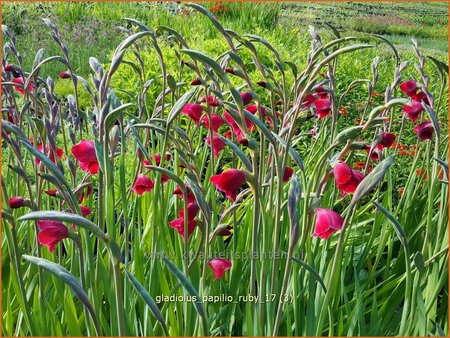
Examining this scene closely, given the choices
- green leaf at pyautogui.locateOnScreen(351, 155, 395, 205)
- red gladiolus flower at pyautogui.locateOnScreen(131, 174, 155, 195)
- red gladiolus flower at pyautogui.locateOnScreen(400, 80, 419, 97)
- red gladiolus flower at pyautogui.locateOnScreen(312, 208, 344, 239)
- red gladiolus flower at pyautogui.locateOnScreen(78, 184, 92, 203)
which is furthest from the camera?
red gladiolus flower at pyautogui.locateOnScreen(400, 80, 419, 97)

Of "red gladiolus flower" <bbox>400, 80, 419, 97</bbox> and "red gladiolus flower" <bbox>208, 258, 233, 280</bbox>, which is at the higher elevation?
"red gladiolus flower" <bbox>400, 80, 419, 97</bbox>

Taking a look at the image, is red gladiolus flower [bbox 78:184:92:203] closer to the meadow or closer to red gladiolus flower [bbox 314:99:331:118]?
the meadow

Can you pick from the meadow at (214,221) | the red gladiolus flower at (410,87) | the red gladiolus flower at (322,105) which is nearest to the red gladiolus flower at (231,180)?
the meadow at (214,221)

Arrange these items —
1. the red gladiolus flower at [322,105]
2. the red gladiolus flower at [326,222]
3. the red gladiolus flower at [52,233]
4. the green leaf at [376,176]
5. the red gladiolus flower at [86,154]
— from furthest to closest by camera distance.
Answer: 1. the red gladiolus flower at [322,105]
2. the red gladiolus flower at [86,154]
3. the red gladiolus flower at [326,222]
4. the red gladiolus flower at [52,233]
5. the green leaf at [376,176]

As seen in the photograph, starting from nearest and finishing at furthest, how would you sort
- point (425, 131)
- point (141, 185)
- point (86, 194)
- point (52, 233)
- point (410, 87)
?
point (52, 233)
point (141, 185)
point (86, 194)
point (425, 131)
point (410, 87)

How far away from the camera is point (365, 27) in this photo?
316 inches

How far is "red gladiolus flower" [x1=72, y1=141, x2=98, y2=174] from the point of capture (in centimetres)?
143

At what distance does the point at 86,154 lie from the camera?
1.44m

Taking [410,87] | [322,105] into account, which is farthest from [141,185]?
[410,87]

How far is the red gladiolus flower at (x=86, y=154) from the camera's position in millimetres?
1428

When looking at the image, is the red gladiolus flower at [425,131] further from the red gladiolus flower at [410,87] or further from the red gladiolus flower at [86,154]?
the red gladiolus flower at [86,154]

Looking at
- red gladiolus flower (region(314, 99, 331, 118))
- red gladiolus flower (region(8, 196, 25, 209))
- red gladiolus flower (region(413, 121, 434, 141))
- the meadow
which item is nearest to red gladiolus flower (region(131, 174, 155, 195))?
the meadow

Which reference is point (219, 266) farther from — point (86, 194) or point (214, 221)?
point (86, 194)

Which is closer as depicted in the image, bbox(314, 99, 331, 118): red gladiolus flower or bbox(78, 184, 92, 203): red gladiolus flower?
bbox(78, 184, 92, 203): red gladiolus flower
